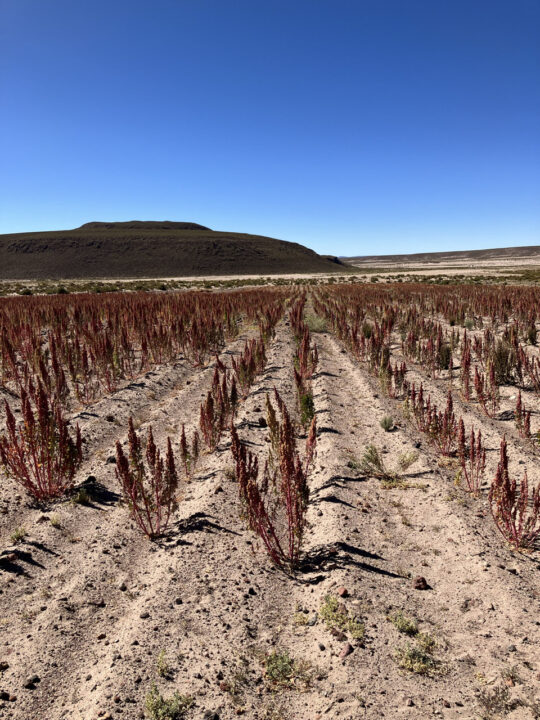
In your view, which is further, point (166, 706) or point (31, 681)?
point (31, 681)

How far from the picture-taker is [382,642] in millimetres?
2049

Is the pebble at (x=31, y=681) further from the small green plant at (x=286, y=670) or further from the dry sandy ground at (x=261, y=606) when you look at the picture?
the small green plant at (x=286, y=670)

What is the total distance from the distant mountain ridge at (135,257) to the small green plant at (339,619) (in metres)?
89.1

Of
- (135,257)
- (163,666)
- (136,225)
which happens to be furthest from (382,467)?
(136,225)

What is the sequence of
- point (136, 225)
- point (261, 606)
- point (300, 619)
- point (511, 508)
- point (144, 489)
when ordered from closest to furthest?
1. point (300, 619)
2. point (261, 606)
3. point (511, 508)
4. point (144, 489)
5. point (136, 225)

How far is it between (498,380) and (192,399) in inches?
190

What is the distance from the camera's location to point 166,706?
5.70 ft

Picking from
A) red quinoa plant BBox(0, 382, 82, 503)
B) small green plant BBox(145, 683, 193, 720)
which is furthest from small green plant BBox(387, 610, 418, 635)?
red quinoa plant BBox(0, 382, 82, 503)

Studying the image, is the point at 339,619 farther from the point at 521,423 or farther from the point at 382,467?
the point at 521,423

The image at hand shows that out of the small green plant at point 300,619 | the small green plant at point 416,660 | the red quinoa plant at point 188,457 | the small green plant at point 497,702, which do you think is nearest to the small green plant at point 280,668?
the small green plant at point 300,619

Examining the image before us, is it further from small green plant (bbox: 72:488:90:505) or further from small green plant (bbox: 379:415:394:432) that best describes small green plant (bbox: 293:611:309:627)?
small green plant (bbox: 379:415:394:432)

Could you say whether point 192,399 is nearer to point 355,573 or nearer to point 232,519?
point 232,519

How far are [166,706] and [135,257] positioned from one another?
10311 cm

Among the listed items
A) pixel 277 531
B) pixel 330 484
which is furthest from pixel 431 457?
pixel 277 531
